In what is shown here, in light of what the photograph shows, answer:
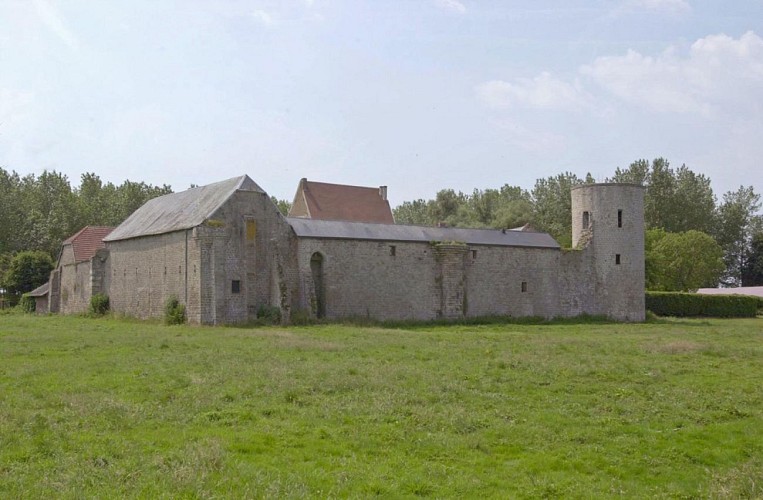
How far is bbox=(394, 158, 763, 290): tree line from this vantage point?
69.2 m

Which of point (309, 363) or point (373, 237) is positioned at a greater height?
point (373, 237)

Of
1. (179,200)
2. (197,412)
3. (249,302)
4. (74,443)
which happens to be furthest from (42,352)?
(179,200)

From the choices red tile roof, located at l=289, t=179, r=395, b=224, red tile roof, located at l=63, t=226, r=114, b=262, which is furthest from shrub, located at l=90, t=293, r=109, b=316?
red tile roof, located at l=289, t=179, r=395, b=224

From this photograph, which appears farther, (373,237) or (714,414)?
(373,237)

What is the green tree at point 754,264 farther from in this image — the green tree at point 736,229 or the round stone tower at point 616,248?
the round stone tower at point 616,248

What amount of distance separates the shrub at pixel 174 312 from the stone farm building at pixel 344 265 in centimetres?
53

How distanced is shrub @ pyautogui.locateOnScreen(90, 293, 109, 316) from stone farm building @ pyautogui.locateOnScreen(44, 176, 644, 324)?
0.62m

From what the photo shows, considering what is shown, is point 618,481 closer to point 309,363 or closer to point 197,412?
point 197,412

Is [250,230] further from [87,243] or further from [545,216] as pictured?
[545,216]

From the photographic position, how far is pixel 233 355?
1939 cm

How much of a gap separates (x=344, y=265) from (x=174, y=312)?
27.7 feet

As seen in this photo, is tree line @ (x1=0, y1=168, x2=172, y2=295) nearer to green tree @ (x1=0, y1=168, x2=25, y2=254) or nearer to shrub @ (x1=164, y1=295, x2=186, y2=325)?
green tree @ (x1=0, y1=168, x2=25, y2=254)

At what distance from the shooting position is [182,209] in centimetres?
3984

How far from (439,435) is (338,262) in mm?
26653
